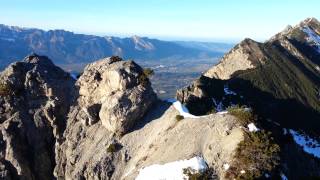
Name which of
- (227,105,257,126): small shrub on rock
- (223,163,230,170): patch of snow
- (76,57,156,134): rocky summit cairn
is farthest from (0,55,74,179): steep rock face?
(223,163,230,170): patch of snow

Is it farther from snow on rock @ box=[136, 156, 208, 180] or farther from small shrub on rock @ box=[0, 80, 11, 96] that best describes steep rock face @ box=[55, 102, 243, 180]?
small shrub on rock @ box=[0, 80, 11, 96]

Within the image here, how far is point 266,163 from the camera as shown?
195ft

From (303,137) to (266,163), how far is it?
92.2 metres

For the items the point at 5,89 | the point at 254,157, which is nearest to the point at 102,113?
the point at 5,89

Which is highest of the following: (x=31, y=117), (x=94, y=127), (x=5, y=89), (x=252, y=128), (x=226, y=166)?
(x=252, y=128)

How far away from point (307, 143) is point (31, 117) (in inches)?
3142

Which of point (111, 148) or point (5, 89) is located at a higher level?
point (5, 89)

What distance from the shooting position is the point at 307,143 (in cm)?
13975

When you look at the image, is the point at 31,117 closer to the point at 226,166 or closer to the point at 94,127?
the point at 94,127

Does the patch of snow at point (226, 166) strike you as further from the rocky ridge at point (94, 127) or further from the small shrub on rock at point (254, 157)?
the rocky ridge at point (94, 127)

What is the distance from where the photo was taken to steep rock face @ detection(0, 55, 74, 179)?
8594 cm

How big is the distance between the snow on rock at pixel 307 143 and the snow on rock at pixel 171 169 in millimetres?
69222

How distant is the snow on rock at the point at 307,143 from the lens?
130 meters

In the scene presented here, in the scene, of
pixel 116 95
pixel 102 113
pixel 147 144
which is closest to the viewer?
pixel 147 144
